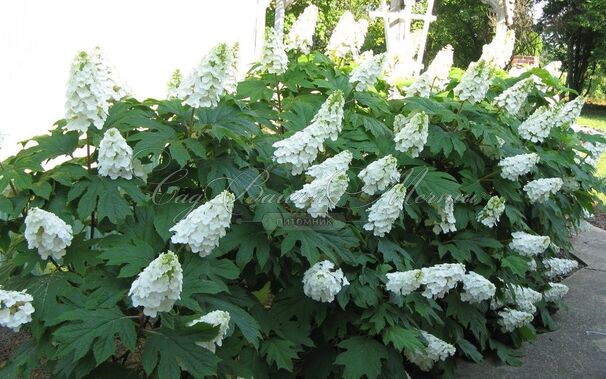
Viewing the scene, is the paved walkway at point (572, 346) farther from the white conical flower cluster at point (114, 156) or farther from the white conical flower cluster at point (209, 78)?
the white conical flower cluster at point (114, 156)

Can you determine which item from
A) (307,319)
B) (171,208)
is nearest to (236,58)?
(171,208)

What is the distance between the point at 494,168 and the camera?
13.6 feet

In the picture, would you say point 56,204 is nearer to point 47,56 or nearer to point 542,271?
point 542,271

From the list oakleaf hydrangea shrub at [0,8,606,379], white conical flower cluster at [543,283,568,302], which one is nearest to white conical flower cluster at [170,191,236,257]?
oakleaf hydrangea shrub at [0,8,606,379]

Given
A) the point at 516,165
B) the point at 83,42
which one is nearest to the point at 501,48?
the point at 516,165

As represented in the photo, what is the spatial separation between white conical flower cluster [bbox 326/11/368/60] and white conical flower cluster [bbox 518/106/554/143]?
→ 52.4 inches

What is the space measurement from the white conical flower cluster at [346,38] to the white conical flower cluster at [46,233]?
8.86ft

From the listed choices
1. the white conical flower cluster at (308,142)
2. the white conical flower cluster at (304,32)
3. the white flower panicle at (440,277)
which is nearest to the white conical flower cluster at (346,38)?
the white conical flower cluster at (304,32)

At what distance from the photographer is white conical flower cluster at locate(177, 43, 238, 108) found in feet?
8.78

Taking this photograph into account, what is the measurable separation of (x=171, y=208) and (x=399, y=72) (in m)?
3.27

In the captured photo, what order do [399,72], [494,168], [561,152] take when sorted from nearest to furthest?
[494,168]
[561,152]
[399,72]

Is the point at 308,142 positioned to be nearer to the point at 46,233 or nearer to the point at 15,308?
the point at 46,233

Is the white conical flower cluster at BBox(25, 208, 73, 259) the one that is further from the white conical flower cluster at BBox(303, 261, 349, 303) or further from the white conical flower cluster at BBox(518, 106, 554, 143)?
the white conical flower cluster at BBox(518, 106, 554, 143)

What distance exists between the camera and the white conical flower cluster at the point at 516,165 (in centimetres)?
380
